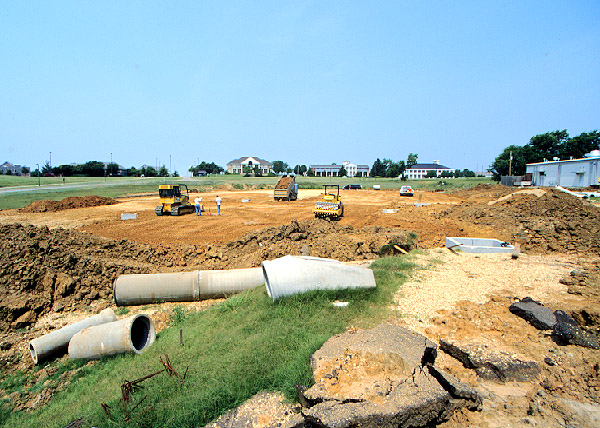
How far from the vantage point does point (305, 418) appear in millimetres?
4191

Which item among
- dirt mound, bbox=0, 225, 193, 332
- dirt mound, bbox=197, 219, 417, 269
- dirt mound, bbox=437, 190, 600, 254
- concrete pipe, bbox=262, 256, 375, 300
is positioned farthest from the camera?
dirt mound, bbox=437, 190, 600, 254

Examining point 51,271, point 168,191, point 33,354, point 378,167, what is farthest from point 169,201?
point 378,167

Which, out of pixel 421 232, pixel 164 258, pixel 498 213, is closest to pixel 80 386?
pixel 164 258

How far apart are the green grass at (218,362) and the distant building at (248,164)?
153 meters

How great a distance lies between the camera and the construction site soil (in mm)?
7125

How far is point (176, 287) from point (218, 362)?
4.51m

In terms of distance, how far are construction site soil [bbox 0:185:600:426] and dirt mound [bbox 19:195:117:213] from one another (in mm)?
5783

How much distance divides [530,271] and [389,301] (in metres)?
5.41

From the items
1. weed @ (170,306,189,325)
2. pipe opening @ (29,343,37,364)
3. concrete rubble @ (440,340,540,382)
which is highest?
concrete rubble @ (440,340,540,382)

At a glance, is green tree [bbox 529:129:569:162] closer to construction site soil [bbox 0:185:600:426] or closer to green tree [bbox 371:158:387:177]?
green tree [bbox 371:158:387:177]

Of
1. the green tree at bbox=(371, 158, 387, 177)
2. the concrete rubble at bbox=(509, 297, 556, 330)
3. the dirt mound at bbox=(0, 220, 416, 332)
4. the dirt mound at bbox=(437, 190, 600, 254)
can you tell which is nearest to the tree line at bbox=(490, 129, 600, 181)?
the green tree at bbox=(371, 158, 387, 177)

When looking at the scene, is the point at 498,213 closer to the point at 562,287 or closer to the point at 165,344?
the point at 562,287

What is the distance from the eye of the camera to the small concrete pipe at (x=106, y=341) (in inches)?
284

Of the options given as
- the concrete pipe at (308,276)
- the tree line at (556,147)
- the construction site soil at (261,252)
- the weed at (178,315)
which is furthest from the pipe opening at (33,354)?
the tree line at (556,147)
